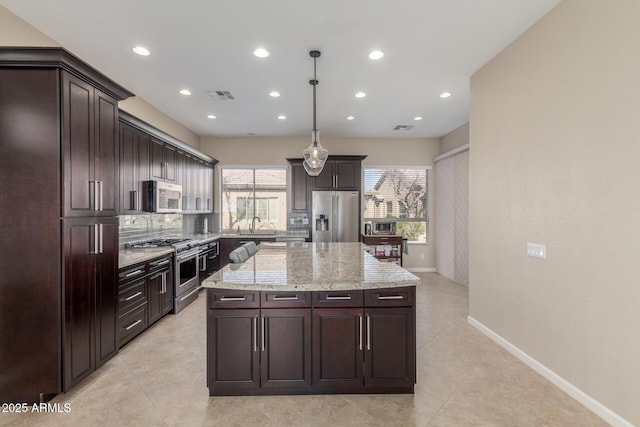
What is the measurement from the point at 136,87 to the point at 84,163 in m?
2.11

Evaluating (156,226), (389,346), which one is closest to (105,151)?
(156,226)

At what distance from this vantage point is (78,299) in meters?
2.32

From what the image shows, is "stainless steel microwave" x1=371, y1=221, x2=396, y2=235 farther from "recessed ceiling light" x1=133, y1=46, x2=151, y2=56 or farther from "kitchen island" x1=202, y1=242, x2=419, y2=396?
"recessed ceiling light" x1=133, y1=46, x2=151, y2=56

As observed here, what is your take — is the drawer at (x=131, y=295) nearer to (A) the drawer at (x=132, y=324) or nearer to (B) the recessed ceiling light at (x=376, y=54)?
(A) the drawer at (x=132, y=324)

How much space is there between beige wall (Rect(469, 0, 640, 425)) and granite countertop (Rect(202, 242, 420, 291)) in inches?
48.7

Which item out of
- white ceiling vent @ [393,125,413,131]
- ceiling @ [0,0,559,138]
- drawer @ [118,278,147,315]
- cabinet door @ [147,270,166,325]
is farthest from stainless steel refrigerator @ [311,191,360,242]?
drawer @ [118,278,147,315]

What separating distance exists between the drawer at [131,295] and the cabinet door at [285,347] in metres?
1.71

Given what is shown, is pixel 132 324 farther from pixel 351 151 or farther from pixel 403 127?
pixel 403 127

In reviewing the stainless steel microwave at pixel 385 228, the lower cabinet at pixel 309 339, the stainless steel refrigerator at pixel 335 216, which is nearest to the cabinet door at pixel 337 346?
the lower cabinet at pixel 309 339

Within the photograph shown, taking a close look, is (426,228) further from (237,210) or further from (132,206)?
(132,206)

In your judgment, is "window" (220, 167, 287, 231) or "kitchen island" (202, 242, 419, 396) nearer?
"kitchen island" (202, 242, 419, 396)

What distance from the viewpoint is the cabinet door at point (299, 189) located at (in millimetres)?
6324

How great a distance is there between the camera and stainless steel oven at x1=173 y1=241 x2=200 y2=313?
423cm

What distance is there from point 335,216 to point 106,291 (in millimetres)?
4179
